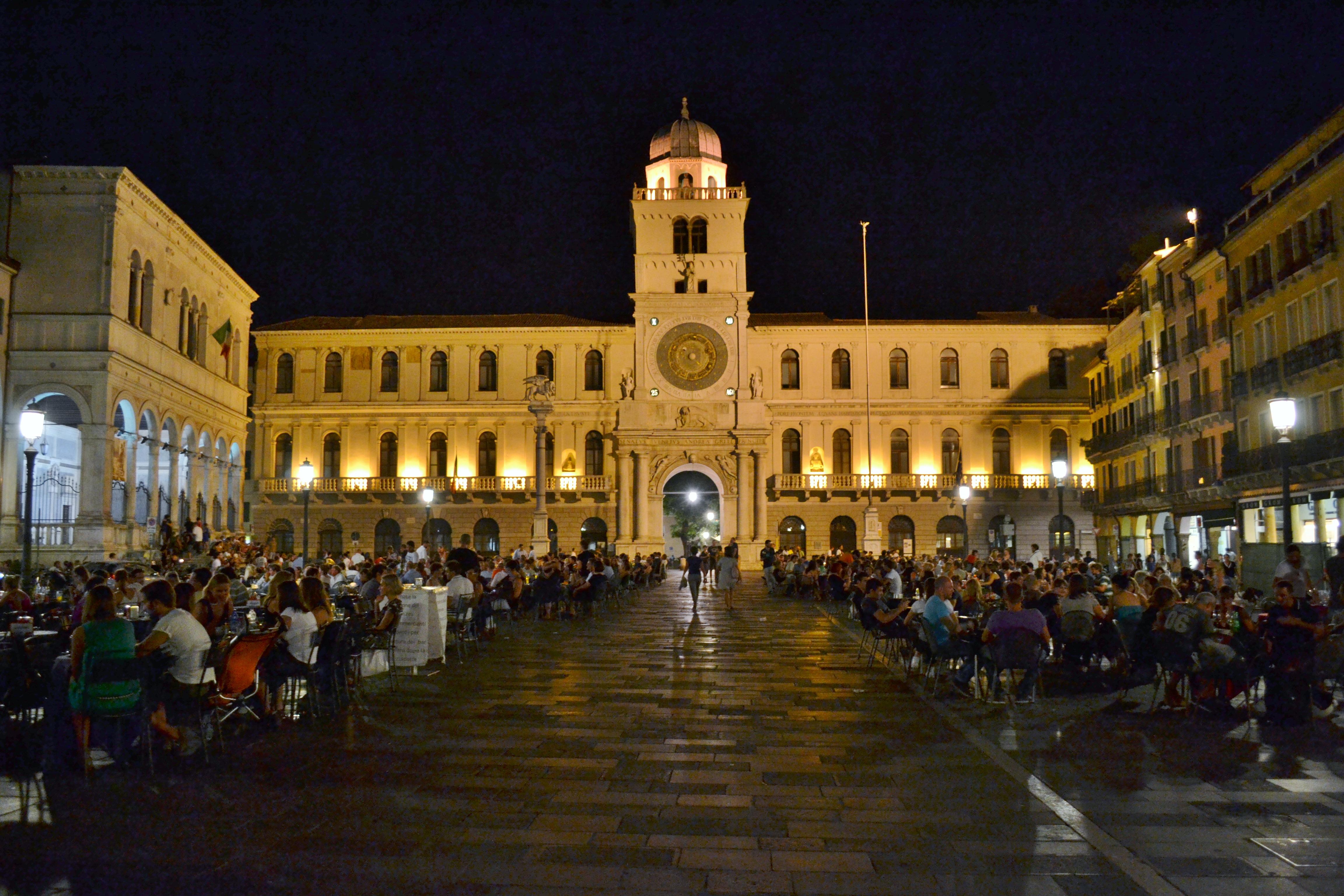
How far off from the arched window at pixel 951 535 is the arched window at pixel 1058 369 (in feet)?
28.6

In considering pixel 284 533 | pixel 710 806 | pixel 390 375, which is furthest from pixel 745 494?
pixel 710 806

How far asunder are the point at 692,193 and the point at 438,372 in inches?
621

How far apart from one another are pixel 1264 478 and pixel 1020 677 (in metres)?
21.1

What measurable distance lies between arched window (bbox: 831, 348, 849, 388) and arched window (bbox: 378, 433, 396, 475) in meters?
22.5

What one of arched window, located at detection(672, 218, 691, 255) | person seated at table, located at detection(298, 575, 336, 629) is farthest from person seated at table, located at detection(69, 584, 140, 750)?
arched window, located at detection(672, 218, 691, 255)

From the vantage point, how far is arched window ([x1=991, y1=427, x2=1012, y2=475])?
52500 millimetres

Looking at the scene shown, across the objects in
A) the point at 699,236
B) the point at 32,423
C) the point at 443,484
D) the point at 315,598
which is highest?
the point at 699,236

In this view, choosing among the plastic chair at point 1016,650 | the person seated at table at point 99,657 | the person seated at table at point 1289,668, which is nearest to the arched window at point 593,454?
the plastic chair at point 1016,650

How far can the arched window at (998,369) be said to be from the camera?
52.5 meters

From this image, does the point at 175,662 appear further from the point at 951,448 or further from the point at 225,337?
the point at 951,448

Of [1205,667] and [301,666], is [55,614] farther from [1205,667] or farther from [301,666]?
[1205,667]

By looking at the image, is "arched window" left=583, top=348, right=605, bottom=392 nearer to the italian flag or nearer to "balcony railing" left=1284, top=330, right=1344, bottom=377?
the italian flag

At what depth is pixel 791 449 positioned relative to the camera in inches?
2068

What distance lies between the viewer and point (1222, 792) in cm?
720
